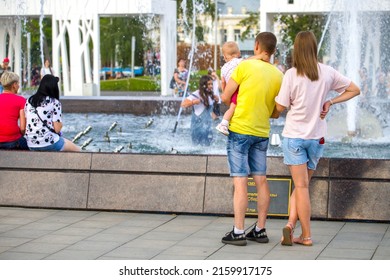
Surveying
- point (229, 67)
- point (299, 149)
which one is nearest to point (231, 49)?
point (229, 67)

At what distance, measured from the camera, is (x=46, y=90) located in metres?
10.4

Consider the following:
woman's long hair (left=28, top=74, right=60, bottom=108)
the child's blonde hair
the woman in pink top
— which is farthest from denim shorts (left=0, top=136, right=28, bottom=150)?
the woman in pink top

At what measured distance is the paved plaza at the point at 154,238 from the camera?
7824 mm

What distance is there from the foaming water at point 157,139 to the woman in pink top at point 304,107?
4.68 m

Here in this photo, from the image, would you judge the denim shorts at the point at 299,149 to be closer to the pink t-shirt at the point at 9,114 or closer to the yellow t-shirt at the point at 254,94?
the yellow t-shirt at the point at 254,94

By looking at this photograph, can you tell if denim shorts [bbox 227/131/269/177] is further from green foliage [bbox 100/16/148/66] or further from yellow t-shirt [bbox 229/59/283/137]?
green foliage [bbox 100/16/148/66]

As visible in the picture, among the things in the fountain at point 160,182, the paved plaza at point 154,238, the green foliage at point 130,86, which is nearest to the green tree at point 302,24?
the green foliage at point 130,86

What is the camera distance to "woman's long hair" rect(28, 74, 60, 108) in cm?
1033

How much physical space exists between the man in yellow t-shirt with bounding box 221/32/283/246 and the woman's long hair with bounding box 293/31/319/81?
30 centimetres

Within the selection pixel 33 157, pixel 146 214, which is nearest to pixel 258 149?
pixel 146 214

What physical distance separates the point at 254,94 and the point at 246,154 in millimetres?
499

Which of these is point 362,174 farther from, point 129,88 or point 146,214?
point 129,88

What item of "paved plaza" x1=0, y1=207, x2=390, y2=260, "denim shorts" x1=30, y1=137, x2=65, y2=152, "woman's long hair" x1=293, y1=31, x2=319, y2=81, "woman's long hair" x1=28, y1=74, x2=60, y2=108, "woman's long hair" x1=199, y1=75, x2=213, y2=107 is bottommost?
"paved plaza" x1=0, y1=207, x2=390, y2=260
